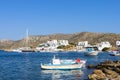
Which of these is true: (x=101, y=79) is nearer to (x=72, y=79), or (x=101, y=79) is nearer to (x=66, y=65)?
(x=72, y=79)

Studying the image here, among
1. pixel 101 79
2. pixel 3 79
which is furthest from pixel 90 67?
pixel 101 79

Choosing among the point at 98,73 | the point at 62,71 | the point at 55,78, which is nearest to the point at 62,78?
the point at 55,78

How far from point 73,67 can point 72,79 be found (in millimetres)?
17748

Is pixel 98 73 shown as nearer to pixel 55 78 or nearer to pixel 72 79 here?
pixel 72 79

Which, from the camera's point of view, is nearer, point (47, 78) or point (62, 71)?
point (47, 78)

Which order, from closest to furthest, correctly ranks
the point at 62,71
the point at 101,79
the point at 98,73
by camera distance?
the point at 101,79
the point at 98,73
the point at 62,71

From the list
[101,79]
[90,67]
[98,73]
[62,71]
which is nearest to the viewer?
[101,79]

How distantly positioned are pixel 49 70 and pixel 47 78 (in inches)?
556

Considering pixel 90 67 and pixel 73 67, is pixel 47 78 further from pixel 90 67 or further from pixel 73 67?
pixel 90 67

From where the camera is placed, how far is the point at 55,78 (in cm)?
5694

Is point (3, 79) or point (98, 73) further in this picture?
point (3, 79)

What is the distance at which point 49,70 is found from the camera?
235 feet

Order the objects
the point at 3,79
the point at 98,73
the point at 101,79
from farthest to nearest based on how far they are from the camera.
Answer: the point at 3,79 → the point at 98,73 → the point at 101,79

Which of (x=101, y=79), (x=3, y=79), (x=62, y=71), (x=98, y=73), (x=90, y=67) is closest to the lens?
(x=101, y=79)
